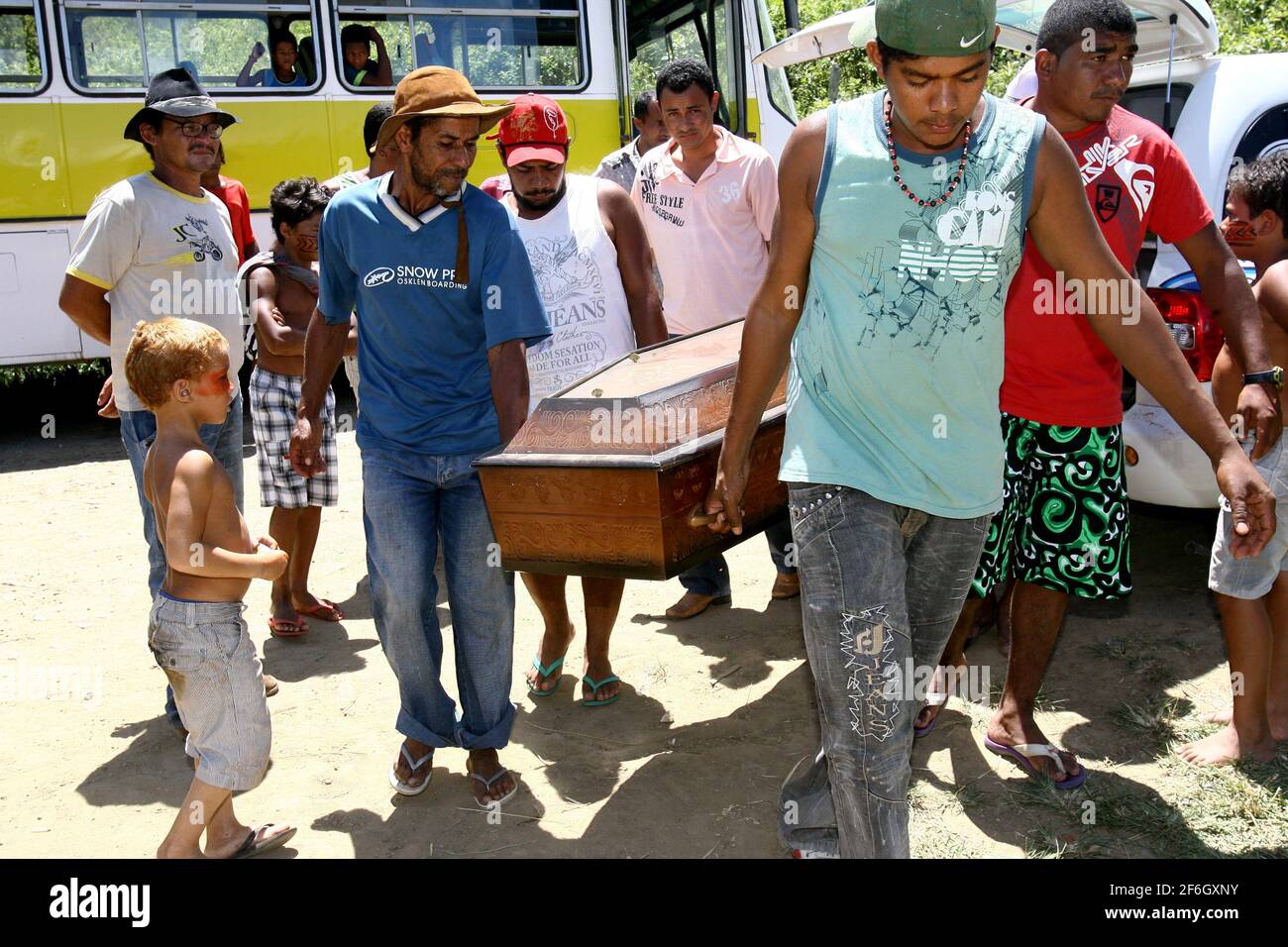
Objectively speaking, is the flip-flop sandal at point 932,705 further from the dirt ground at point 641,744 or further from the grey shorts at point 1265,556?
the grey shorts at point 1265,556

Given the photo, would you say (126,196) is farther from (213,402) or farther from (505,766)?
(505,766)

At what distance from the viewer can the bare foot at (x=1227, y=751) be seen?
3.69 meters

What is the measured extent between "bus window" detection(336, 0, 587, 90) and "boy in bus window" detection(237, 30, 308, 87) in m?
0.34

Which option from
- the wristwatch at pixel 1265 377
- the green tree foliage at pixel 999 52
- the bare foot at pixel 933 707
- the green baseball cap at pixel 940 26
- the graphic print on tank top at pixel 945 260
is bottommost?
the bare foot at pixel 933 707

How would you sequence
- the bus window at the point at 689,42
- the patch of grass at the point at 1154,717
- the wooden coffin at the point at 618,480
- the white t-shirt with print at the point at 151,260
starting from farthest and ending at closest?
the bus window at the point at 689,42 → the white t-shirt with print at the point at 151,260 → the patch of grass at the point at 1154,717 → the wooden coffin at the point at 618,480

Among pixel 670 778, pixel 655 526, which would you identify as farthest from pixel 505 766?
pixel 655 526

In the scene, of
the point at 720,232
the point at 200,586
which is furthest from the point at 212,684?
the point at 720,232

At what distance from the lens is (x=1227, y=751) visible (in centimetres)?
371

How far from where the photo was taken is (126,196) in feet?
13.6

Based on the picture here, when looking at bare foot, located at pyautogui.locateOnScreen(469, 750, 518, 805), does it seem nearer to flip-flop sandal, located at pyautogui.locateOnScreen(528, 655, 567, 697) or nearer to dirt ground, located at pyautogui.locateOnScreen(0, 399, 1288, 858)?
dirt ground, located at pyautogui.locateOnScreen(0, 399, 1288, 858)

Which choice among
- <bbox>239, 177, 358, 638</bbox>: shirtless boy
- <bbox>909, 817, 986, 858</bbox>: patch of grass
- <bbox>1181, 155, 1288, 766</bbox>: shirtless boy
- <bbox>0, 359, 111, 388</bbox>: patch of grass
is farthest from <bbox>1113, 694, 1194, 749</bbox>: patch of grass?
<bbox>0, 359, 111, 388</bbox>: patch of grass

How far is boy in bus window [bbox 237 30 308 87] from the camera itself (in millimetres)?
8836

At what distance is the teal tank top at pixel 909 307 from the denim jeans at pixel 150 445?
2338mm

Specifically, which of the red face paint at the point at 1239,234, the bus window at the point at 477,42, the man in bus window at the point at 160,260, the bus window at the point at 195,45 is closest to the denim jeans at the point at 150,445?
the man in bus window at the point at 160,260
